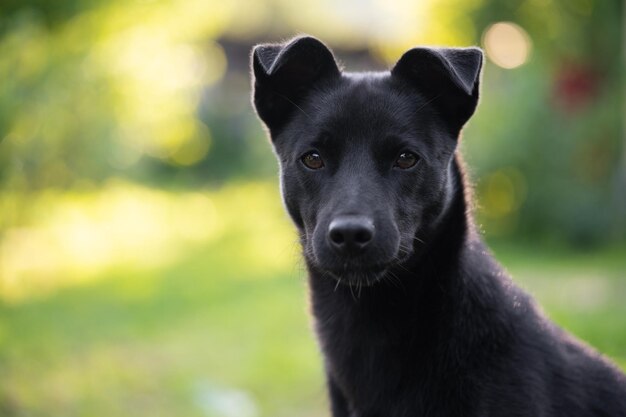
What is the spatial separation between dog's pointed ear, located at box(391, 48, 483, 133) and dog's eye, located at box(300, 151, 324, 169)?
51 centimetres

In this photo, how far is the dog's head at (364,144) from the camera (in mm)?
3223

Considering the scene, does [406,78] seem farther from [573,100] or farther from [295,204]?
[573,100]

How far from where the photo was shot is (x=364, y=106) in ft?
11.3

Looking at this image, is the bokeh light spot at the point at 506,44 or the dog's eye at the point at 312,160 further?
the bokeh light spot at the point at 506,44

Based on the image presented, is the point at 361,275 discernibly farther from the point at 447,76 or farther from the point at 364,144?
the point at 447,76

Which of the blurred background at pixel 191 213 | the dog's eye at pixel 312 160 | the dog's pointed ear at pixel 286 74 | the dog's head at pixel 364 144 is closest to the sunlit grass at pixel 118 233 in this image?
the blurred background at pixel 191 213

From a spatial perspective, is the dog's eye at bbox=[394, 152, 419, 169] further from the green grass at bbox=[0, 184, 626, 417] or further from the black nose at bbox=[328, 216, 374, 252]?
the green grass at bbox=[0, 184, 626, 417]

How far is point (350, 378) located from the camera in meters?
3.39

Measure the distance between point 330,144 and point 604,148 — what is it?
30.6 ft

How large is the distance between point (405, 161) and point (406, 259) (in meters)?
0.41

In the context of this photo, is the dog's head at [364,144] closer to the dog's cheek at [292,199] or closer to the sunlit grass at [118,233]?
the dog's cheek at [292,199]

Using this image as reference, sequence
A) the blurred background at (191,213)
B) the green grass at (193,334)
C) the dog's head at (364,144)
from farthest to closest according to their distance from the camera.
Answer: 1. the blurred background at (191,213)
2. the green grass at (193,334)
3. the dog's head at (364,144)

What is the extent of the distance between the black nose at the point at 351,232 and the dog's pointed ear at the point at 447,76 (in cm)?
69

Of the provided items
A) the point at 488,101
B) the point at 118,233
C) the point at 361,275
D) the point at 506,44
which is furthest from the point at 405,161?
the point at 506,44
